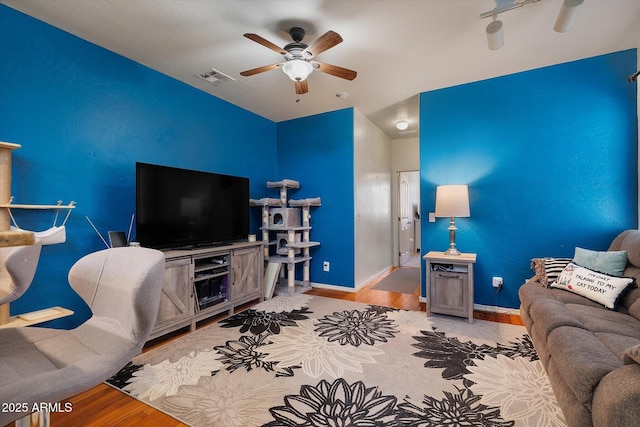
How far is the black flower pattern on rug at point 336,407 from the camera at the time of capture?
161 centimetres

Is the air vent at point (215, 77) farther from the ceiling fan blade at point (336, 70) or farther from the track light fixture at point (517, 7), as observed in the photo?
the track light fixture at point (517, 7)

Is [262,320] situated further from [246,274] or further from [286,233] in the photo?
[286,233]

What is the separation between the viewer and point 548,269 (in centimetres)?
258

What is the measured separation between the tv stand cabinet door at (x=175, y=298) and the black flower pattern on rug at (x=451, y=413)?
6.62ft

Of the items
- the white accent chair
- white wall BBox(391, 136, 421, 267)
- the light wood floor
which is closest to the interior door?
white wall BBox(391, 136, 421, 267)

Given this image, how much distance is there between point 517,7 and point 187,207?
324 cm

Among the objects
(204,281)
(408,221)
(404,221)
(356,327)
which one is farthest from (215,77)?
(408,221)

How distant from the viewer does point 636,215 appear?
2752 mm

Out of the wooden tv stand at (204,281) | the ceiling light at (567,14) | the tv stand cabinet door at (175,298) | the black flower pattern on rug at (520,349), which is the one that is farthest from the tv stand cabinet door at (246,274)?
the ceiling light at (567,14)

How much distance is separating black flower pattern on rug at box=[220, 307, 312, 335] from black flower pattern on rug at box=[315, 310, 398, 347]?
31 centimetres

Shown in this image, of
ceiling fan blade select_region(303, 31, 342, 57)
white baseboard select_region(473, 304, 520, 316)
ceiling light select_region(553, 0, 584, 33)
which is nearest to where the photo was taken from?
ceiling light select_region(553, 0, 584, 33)

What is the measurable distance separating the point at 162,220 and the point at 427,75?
123 inches

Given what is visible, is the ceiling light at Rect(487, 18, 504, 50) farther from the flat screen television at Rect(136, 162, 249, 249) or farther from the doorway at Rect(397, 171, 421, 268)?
the doorway at Rect(397, 171, 421, 268)

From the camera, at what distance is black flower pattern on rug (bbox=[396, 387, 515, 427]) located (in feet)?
5.21
